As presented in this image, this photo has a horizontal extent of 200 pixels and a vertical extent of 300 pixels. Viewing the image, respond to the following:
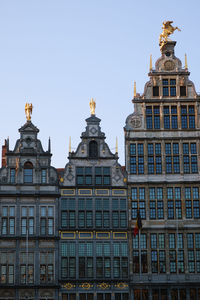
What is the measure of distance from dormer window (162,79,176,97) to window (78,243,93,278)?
16.4 m

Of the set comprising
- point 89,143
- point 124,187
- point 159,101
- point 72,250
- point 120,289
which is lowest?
point 120,289

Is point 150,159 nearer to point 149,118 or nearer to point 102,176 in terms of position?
point 149,118

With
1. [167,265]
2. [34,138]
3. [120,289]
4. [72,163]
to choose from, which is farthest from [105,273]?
[34,138]

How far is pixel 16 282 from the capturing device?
53594mm

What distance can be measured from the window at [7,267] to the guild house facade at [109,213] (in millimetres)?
87

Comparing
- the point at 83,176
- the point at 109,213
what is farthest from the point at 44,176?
the point at 109,213

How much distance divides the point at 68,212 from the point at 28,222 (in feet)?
12.2

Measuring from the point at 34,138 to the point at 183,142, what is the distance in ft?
46.1

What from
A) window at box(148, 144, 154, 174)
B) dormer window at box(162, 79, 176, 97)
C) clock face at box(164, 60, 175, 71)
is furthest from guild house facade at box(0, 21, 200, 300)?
clock face at box(164, 60, 175, 71)

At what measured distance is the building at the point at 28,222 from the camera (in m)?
53.8

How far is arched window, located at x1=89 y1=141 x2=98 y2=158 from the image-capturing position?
58.0 metres

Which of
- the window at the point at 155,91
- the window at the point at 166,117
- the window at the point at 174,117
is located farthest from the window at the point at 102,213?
the window at the point at 155,91

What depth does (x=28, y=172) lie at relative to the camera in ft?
186

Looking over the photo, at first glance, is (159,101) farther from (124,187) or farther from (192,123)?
(124,187)
